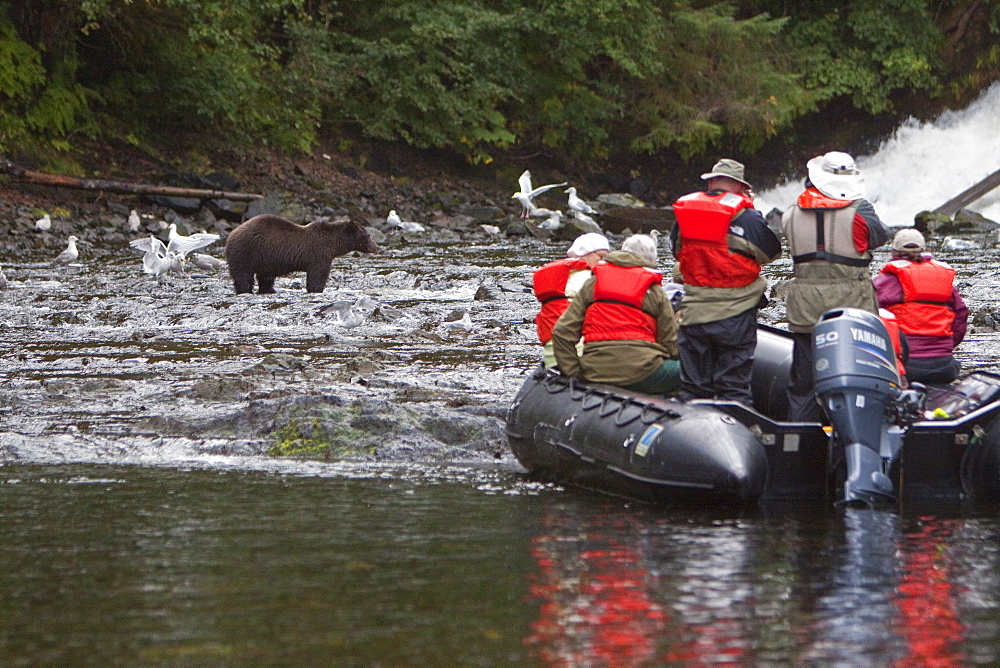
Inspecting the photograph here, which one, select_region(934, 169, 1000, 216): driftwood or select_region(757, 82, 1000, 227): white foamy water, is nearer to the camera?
select_region(934, 169, 1000, 216): driftwood

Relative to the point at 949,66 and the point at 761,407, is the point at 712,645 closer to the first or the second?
the point at 761,407

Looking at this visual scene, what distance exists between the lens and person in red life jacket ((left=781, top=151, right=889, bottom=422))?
22.8 feet

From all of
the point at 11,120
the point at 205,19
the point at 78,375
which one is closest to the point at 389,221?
Result: the point at 205,19

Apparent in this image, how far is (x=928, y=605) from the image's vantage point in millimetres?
4762

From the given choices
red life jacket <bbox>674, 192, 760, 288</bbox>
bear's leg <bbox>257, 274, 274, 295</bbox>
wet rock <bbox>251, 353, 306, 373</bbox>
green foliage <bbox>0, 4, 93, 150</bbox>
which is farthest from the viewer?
green foliage <bbox>0, 4, 93, 150</bbox>

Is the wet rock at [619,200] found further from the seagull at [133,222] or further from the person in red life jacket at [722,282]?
the person in red life jacket at [722,282]

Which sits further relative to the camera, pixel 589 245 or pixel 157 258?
pixel 157 258

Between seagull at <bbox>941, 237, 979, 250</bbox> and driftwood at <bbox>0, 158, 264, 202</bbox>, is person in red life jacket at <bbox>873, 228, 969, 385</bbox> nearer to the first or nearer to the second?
seagull at <bbox>941, 237, 979, 250</bbox>

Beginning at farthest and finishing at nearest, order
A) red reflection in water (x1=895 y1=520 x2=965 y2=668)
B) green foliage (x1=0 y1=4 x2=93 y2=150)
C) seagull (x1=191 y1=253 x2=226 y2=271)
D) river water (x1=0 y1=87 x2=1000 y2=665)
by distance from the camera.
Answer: green foliage (x1=0 y1=4 x2=93 y2=150) < seagull (x1=191 y1=253 x2=226 y2=271) < river water (x1=0 y1=87 x2=1000 y2=665) < red reflection in water (x1=895 y1=520 x2=965 y2=668)

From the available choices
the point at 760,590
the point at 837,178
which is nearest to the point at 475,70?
the point at 837,178

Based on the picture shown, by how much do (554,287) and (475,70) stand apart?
82.1ft

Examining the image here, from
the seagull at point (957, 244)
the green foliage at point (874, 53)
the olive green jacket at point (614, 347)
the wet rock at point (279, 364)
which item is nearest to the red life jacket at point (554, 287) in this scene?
the olive green jacket at point (614, 347)

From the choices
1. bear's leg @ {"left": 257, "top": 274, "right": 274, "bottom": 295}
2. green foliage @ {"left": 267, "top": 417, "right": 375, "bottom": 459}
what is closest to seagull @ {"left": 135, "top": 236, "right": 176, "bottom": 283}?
bear's leg @ {"left": 257, "top": 274, "right": 274, "bottom": 295}

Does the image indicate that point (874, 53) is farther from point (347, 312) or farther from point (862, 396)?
point (862, 396)
